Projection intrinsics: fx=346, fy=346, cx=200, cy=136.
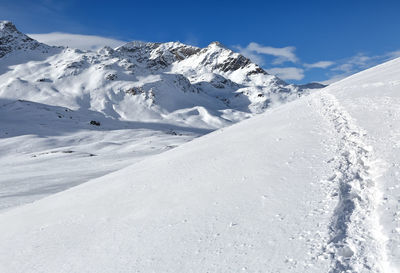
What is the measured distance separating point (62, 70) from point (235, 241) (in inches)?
6659

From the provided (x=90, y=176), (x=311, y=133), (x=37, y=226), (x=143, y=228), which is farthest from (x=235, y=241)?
(x=90, y=176)

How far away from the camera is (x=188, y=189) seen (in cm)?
1039

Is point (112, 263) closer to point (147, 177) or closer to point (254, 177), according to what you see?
point (254, 177)

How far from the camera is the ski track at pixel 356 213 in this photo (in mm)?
5871

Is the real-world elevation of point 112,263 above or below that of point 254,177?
below

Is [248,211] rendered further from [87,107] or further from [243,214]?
[87,107]

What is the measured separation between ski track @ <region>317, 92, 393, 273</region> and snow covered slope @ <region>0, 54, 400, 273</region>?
0.9 inches

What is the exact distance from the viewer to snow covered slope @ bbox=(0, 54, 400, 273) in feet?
21.0

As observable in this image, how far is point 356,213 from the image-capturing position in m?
7.41

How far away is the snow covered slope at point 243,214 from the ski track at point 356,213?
0.02m

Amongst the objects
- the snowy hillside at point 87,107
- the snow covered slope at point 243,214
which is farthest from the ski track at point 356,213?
the snowy hillside at point 87,107

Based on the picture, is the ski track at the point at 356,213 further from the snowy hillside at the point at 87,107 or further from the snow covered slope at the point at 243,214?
the snowy hillside at the point at 87,107

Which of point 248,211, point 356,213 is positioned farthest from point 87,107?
point 356,213

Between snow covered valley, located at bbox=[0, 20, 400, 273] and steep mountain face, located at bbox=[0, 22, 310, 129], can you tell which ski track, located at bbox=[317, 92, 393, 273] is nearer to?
snow covered valley, located at bbox=[0, 20, 400, 273]
